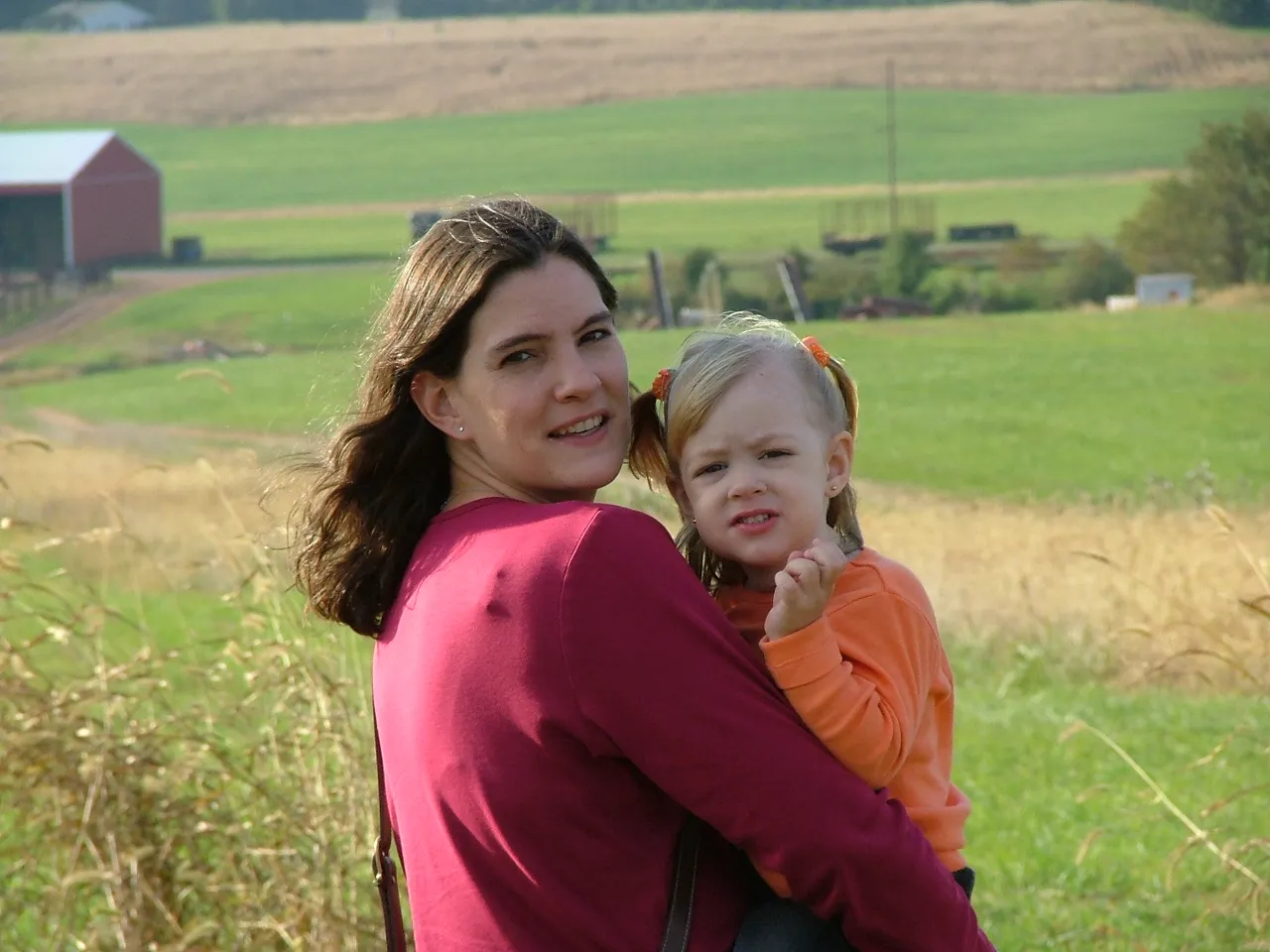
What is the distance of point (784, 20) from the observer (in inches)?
731

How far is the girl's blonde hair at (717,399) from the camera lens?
2.18 meters

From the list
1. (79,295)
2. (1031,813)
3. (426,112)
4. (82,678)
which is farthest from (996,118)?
(82,678)

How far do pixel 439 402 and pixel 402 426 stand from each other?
9 centimetres

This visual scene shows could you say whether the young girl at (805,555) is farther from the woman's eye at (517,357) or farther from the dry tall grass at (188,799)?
the dry tall grass at (188,799)

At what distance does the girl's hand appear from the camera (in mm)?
1925

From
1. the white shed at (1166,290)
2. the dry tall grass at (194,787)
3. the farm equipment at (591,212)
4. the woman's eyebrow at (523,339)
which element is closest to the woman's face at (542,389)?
the woman's eyebrow at (523,339)

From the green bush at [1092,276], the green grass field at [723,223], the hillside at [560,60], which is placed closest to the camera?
the hillside at [560,60]

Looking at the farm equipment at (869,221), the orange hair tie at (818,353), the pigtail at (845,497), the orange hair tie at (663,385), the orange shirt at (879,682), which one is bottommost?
the farm equipment at (869,221)

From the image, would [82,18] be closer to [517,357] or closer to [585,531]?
[517,357]

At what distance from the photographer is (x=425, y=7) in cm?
1761

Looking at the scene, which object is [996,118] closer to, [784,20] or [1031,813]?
[784,20]

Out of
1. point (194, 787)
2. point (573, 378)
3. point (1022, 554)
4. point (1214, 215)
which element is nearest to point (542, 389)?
point (573, 378)

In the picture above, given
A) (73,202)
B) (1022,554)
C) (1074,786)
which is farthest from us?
(73,202)

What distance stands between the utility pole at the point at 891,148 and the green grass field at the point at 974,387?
235 centimetres
